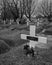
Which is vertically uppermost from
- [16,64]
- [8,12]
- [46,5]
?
[46,5]

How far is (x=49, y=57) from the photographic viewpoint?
3572 mm

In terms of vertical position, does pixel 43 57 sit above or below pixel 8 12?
below

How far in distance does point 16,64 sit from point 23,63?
0.25 metres

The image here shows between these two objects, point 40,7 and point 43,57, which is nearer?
point 43,57

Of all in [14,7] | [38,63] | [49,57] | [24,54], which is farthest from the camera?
[14,7]

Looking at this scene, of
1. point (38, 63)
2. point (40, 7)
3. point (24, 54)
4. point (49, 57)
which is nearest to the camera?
point (38, 63)

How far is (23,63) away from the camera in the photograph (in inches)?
128

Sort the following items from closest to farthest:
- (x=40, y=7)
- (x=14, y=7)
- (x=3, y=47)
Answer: (x=3, y=47) → (x=14, y=7) → (x=40, y=7)

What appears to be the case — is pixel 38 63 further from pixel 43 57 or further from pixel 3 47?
pixel 3 47

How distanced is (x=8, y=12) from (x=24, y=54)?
1242cm

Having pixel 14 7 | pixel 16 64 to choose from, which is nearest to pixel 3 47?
pixel 16 64

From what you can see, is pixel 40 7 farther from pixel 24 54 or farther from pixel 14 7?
pixel 24 54

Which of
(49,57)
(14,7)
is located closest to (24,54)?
(49,57)

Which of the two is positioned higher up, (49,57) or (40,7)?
(40,7)
